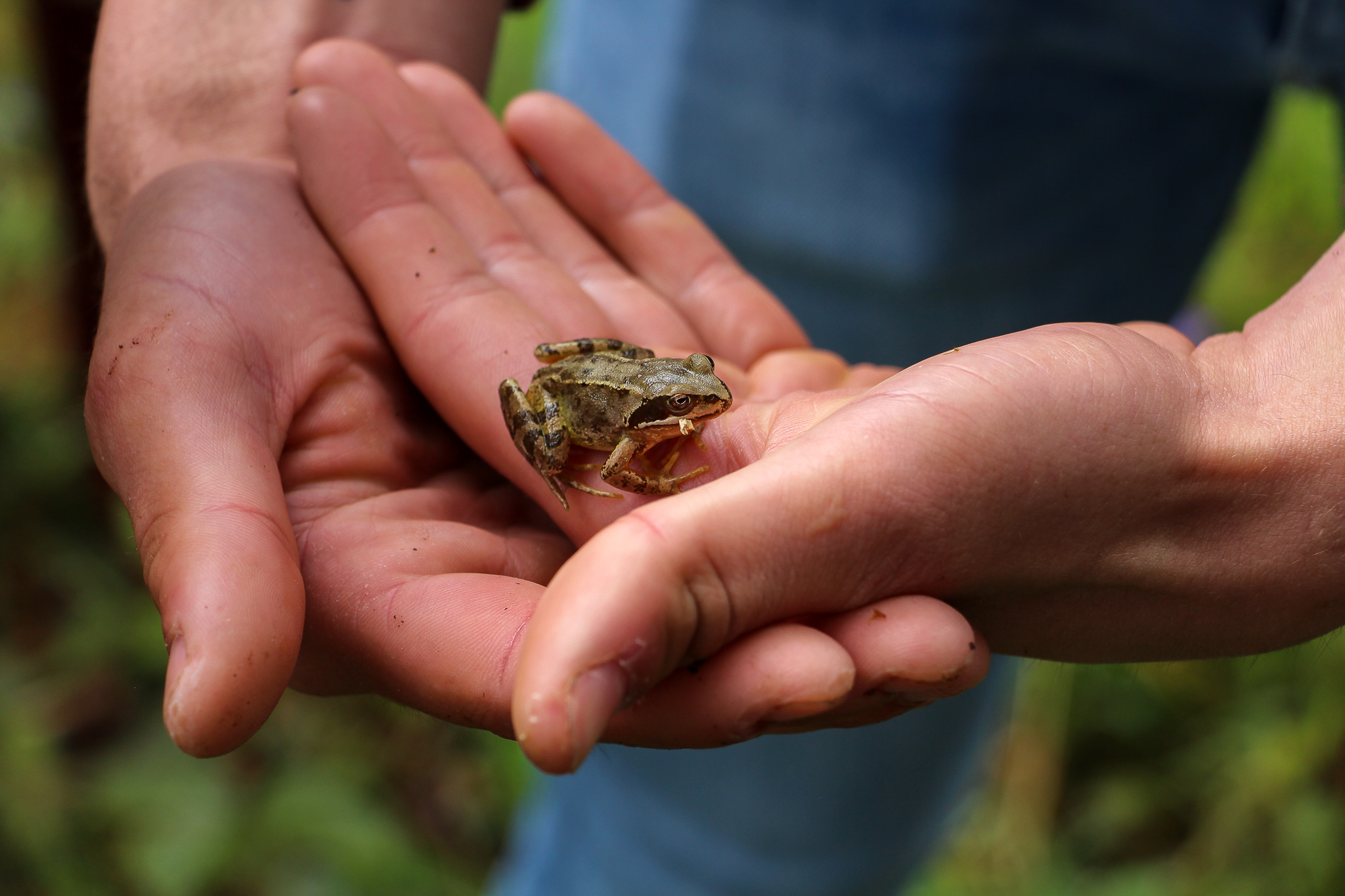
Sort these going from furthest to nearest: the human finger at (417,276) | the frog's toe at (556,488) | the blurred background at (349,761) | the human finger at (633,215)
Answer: the blurred background at (349,761)
the human finger at (633,215)
the human finger at (417,276)
the frog's toe at (556,488)

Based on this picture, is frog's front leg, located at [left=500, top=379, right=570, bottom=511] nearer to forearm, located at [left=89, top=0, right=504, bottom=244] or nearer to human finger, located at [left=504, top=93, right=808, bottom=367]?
human finger, located at [left=504, top=93, right=808, bottom=367]

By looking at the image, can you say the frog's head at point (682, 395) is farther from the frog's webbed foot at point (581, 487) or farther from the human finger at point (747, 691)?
the human finger at point (747, 691)

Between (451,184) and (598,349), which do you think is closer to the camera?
(598,349)

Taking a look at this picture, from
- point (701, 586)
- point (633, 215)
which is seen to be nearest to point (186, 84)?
point (633, 215)

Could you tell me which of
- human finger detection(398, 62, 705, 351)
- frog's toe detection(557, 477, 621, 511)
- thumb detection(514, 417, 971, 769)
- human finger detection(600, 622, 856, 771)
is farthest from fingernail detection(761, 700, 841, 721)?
human finger detection(398, 62, 705, 351)

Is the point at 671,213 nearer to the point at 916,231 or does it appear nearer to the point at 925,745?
the point at 916,231

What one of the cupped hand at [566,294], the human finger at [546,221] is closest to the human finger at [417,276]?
the cupped hand at [566,294]

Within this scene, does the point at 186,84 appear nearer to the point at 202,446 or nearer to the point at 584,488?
the point at 202,446
